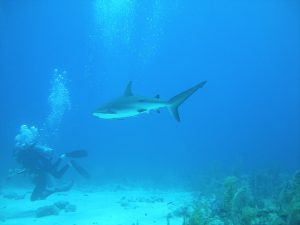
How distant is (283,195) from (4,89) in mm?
151563

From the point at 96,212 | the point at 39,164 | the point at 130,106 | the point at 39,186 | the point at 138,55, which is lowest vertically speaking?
the point at 96,212

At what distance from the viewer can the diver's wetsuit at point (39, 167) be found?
15219 mm

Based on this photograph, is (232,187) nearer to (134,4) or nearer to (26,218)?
(26,218)

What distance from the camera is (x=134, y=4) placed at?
107m

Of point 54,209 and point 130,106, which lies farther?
point 54,209

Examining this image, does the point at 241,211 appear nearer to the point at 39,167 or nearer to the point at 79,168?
the point at 39,167

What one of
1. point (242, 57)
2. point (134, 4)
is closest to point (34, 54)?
point (134, 4)

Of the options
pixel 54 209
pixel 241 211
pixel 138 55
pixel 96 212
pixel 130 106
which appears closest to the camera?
pixel 241 211

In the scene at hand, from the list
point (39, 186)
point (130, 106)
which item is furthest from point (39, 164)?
point (130, 106)

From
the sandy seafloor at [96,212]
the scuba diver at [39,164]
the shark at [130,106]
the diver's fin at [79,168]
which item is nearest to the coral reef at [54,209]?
the sandy seafloor at [96,212]

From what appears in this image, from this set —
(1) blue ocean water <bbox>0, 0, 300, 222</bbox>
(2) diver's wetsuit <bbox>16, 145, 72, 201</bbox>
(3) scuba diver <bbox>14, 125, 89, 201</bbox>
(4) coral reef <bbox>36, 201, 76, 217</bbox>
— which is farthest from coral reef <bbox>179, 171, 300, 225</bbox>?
(1) blue ocean water <bbox>0, 0, 300, 222</bbox>

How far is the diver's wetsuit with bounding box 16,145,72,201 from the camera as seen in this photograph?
15.2 metres

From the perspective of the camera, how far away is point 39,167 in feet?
51.2

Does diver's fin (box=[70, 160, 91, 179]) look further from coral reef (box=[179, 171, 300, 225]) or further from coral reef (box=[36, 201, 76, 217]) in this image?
coral reef (box=[179, 171, 300, 225])
